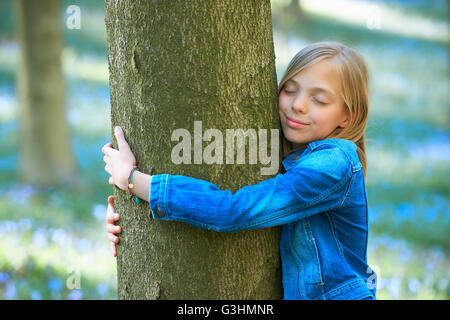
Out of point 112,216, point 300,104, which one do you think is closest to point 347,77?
point 300,104

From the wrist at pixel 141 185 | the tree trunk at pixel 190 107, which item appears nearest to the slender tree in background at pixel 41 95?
the tree trunk at pixel 190 107

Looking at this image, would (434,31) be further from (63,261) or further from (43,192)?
(63,261)

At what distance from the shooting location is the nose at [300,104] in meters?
1.92

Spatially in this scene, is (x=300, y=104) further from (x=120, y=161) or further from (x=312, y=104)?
(x=120, y=161)

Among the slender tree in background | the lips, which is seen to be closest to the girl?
the lips

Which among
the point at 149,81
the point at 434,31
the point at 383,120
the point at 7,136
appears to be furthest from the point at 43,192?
the point at 434,31

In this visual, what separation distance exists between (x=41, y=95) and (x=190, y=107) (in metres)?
5.03

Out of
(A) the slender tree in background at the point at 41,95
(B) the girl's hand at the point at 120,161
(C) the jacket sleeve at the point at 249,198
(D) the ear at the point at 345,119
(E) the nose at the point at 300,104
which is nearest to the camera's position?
(C) the jacket sleeve at the point at 249,198

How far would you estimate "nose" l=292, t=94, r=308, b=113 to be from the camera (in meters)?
1.92

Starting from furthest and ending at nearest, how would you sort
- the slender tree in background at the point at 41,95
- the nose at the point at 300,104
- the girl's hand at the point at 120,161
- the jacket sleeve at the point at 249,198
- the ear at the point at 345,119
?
1. the slender tree in background at the point at 41,95
2. the ear at the point at 345,119
3. the nose at the point at 300,104
4. the girl's hand at the point at 120,161
5. the jacket sleeve at the point at 249,198

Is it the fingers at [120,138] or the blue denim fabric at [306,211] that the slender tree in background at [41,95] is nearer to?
the fingers at [120,138]

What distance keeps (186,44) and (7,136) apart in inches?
333

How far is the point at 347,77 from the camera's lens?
6.49 ft

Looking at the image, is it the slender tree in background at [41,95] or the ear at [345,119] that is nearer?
the ear at [345,119]
